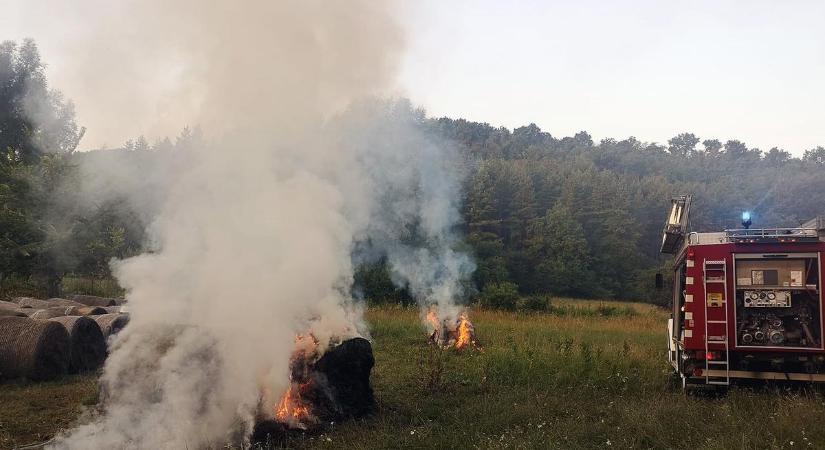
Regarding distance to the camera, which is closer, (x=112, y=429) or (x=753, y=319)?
(x=112, y=429)

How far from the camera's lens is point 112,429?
741 cm

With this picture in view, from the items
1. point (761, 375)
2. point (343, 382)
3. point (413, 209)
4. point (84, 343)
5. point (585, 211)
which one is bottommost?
point (84, 343)

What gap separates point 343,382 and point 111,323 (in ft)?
27.3

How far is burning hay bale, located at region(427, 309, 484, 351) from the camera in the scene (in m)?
16.8

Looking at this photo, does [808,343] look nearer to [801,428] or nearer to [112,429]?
[801,428]

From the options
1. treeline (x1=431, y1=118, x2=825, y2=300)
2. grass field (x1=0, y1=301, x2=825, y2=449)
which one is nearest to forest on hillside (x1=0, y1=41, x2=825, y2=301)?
treeline (x1=431, y1=118, x2=825, y2=300)

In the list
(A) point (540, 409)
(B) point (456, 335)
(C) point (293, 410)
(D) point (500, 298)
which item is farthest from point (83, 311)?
(D) point (500, 298)

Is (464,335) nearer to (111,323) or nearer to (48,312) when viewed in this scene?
(111,323)

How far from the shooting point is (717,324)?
380 inches

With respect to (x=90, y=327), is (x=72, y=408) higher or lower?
lower

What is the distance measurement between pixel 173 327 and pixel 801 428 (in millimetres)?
8429

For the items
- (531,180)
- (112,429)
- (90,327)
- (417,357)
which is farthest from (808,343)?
(531,180)

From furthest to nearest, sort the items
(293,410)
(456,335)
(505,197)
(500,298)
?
(505,197) → (500,298) → (456,335) → (293,410)

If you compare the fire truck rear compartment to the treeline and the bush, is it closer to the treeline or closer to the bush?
the bush
